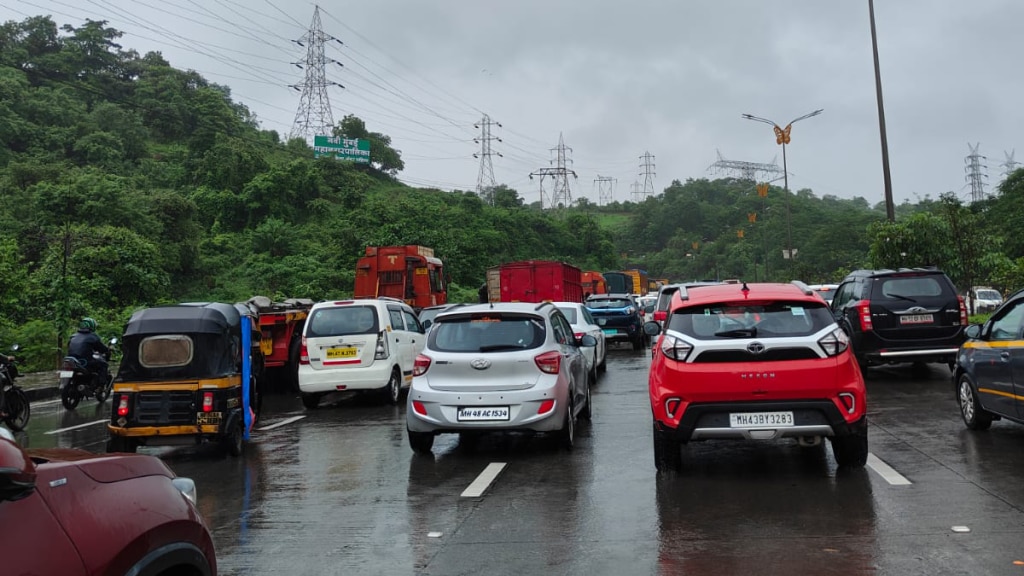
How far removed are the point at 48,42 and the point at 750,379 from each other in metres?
91.5

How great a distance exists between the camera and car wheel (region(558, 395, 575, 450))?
941 centimetres

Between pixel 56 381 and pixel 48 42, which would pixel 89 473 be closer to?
pixel 56 381

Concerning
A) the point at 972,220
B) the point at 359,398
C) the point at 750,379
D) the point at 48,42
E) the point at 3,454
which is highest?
the point at 48,42

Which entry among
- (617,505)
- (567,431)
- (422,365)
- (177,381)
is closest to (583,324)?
(567,431)

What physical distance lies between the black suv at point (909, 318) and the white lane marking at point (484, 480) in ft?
28.1

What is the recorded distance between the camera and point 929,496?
6.91 meters

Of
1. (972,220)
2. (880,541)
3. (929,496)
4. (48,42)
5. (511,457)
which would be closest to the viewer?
(880,541)

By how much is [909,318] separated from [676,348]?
8.84 meters

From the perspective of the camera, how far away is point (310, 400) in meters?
14.9

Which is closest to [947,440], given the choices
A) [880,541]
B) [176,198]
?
[880,541]

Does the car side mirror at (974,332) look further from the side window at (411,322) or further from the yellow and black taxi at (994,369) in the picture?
the side window at (411,322)

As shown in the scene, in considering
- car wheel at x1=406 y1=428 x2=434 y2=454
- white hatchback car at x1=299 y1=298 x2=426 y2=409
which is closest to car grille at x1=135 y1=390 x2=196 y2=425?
car wheel at x1=406 y1=428 x2=434 y2=454

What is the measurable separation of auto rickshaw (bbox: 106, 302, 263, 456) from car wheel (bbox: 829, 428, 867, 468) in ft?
21.0

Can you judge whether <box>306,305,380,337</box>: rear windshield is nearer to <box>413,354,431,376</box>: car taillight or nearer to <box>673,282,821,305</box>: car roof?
<box>413,354,431,376</box>: car taillight
